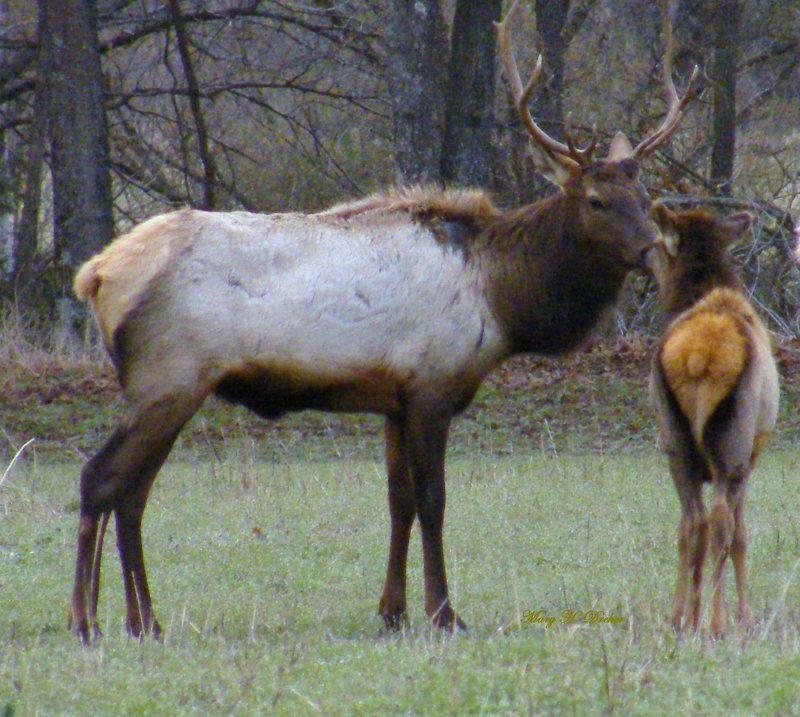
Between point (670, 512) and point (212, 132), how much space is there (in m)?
14.0

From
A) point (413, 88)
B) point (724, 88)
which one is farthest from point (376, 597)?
point (724, 88)

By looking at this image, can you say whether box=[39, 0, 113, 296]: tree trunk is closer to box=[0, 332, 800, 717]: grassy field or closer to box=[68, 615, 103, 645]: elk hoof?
box=[0, 332, 800, 717]: grassy field

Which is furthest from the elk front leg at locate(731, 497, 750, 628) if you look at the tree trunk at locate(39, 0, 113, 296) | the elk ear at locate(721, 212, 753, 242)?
the tree trunk at locate(39, 0, 113, 296)

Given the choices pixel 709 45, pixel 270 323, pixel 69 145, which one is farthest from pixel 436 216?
pixel 709 45

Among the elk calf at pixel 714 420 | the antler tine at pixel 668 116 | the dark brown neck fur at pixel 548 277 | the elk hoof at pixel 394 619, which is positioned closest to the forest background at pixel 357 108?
the antler tine at pixel 668 116

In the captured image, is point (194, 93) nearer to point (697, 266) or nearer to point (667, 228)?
point (667, 228)

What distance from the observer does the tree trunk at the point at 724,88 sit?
18.8m

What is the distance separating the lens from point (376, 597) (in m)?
7.77

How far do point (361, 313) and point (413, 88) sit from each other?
9551 millimetres

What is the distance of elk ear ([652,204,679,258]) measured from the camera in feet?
23.8

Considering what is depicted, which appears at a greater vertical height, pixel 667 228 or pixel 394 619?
pixel 667 228

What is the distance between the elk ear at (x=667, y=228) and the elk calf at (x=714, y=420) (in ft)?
1.24

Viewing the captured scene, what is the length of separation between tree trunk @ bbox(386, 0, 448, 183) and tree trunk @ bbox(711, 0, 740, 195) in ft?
14.9

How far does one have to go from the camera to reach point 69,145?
1673cm
